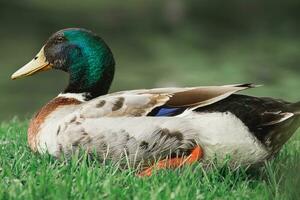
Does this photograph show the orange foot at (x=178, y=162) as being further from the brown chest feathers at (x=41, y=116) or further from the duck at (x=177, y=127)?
→ the brown chest feathers at (x=41, y=116)

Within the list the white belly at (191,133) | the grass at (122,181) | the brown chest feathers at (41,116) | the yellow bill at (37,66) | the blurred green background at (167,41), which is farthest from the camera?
the blurred green background at (167,41)

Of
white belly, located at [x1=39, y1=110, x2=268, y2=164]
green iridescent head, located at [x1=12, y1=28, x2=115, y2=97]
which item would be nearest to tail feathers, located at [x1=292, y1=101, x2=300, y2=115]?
white belly, located at [x1=39, y1=110, x2=268, y2=164]

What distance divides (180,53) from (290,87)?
7065 millimetres

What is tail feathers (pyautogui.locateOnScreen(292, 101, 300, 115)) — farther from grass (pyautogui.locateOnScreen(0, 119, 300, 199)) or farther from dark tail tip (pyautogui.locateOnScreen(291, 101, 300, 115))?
grass (pyautogui.locateOnScreen(0, 119, 300, 199))

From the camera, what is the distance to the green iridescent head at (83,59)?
558 centimetres

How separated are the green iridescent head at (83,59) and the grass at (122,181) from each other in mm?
613

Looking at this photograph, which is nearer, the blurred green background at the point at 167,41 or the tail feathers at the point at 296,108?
the tail feathers at the point at 296,108

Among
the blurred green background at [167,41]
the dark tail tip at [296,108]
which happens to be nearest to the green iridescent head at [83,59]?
the dark tail tip at [296,108]

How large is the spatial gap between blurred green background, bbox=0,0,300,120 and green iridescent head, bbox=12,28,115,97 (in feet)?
25.5

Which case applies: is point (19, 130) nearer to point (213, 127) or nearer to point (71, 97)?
point (71, 97)

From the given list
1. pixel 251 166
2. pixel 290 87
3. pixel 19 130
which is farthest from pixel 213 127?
pixel 290 87

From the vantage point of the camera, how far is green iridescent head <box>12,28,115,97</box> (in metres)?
5.58

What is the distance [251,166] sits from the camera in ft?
16.2

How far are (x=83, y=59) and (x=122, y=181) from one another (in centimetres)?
146
